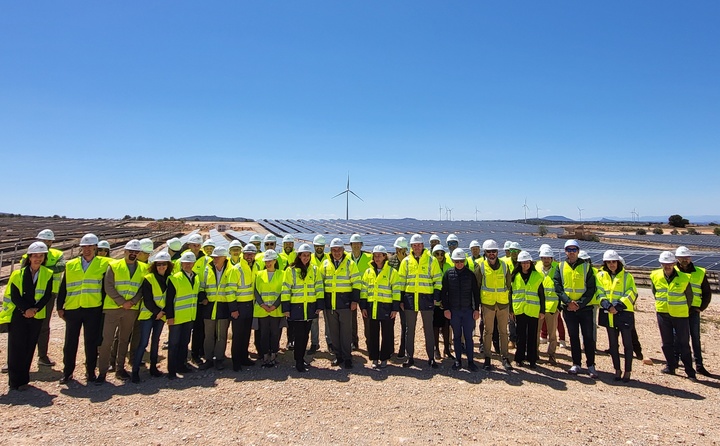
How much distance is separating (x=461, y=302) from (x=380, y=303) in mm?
1327

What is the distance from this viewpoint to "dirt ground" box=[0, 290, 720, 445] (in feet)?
13.7

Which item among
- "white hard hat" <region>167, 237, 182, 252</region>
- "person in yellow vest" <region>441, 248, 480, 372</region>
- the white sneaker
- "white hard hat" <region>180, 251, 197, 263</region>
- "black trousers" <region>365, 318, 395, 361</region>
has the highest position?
"white hard hat" <region>167, 237, 182, 252</region>

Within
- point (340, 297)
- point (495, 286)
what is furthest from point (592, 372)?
point (340, 297)

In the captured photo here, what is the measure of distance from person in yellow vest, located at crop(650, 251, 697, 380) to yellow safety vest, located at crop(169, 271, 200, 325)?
7.43 m

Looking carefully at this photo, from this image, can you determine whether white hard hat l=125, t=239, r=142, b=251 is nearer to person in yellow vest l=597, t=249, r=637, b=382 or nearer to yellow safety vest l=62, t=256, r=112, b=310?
yellow safety vest l=62, t=256, r=112, b=310

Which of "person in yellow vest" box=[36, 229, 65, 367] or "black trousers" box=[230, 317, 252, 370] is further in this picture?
"person in yellow vest" box=[36, 229, 65, 367]

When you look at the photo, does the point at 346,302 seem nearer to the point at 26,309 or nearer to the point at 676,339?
the point at 26,309

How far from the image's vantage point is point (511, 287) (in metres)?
6.59

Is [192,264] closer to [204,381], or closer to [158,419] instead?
[204,381]

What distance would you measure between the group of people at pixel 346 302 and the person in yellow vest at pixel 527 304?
2 centimetres

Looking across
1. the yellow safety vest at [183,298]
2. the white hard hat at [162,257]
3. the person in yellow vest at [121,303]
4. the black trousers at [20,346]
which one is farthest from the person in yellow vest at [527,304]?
the black trousers at [20,346]

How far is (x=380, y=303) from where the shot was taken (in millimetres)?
6422

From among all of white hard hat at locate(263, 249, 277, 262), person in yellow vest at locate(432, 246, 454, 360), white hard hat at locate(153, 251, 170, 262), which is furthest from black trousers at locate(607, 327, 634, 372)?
white hard hat at locate(153, 251, 170, 262)

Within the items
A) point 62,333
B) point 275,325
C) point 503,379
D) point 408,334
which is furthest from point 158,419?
point 62,333
